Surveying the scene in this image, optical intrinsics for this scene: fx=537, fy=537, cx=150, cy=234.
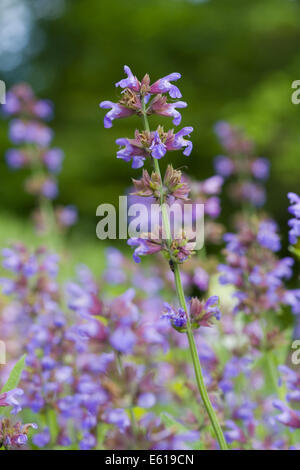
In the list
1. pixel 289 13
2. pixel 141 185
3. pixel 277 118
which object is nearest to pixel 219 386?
pixel 141 185

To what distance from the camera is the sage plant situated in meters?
1.18

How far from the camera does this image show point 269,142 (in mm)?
9312

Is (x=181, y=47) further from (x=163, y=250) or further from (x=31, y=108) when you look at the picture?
(x=163, y=250)

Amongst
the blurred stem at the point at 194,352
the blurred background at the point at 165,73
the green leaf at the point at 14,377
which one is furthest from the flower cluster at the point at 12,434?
the blurred background at the point at 165,73

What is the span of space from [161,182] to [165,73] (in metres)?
9.35

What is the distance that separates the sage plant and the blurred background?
25.4ft

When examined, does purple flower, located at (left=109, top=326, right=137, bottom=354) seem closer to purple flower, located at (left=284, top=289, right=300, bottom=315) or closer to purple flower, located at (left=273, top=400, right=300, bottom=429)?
purple flower, located at (left=273, top=400, right=300, bottom=429)

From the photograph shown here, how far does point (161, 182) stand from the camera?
1.21 meters

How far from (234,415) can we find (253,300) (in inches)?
15.7

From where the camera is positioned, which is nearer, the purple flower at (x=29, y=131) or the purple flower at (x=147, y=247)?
Answer: the purple flower at (x=147, y=247)

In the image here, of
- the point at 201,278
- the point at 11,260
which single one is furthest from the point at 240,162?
the point at 11,260

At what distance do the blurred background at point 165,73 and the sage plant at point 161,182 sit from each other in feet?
25.4

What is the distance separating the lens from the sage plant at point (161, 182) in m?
1.18

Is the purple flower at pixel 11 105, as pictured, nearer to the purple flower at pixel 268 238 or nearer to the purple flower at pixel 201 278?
the purple flower at pixel 201 278
